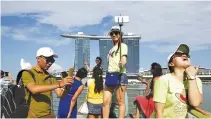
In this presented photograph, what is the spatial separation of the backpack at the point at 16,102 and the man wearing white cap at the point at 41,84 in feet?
0.18

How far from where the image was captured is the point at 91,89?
6.51 m

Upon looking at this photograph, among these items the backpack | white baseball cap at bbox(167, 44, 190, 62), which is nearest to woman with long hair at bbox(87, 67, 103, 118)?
the backpack

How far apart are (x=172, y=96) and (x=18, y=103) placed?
165 centimetres

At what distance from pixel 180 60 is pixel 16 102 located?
5.87ft

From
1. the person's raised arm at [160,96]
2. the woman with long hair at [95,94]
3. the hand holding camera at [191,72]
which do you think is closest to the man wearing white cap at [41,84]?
the person's raised arm at [160,96]

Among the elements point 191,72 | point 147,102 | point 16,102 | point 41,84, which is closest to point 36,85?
point 41,84

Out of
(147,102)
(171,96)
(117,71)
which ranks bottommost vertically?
(147,102)

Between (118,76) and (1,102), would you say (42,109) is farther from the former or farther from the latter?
(118,76)

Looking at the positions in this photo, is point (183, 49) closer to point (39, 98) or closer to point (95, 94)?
point (39, 98)

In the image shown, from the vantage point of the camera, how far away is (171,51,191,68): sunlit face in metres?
3.27

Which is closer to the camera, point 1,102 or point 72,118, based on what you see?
point 1,102

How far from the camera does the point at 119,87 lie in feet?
18.3

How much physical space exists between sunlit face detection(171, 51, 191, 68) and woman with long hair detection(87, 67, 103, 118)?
10.3 feet

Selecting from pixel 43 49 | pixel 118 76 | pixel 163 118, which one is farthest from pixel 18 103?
pixel 118 76
